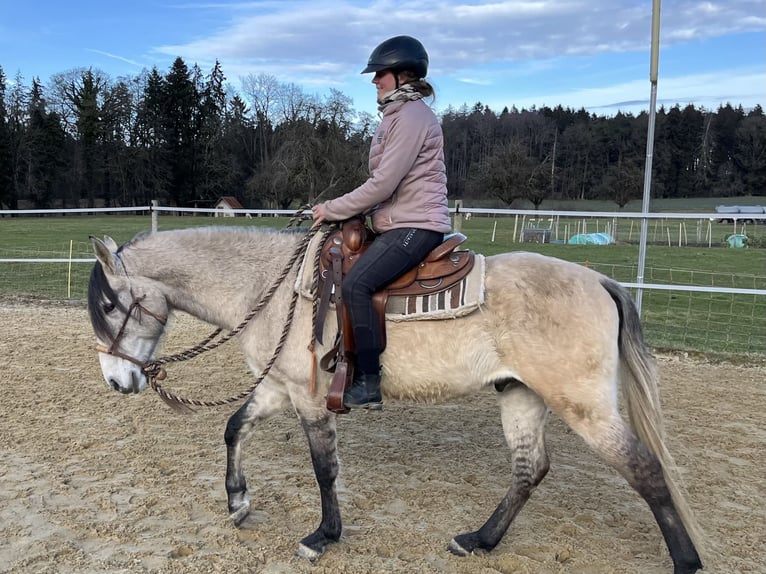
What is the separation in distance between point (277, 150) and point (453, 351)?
51.1 metres

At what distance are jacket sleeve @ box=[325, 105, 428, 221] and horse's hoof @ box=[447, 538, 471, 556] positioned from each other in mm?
1913

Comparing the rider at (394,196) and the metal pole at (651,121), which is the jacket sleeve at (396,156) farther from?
the metal pole at (651,121)

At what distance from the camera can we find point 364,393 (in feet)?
10.4

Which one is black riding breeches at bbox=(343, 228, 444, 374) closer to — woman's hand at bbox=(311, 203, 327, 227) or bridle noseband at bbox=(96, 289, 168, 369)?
woman's hand at bbox=(311, 203, 327, 227)

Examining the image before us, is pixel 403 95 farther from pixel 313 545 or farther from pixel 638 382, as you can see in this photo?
pixel 313 545

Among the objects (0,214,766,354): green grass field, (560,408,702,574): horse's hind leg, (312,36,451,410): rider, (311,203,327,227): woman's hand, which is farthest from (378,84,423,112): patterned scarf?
(0,214,766,354): green grass field

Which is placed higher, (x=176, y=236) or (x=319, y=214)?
(x=319, y=214)

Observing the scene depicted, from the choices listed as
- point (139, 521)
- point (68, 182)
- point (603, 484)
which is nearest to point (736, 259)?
point (603, 484)

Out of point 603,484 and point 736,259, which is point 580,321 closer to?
point 603,484

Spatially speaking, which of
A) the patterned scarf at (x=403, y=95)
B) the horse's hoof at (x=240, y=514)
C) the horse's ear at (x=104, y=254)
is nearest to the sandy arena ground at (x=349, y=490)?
the horse's hoof at (x=240, y=514)

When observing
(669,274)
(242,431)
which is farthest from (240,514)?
(669,274)

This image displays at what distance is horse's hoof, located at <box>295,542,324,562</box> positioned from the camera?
3.18m

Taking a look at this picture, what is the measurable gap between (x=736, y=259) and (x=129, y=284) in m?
Result: 18.8

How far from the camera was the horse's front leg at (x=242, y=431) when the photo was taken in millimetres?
3545
